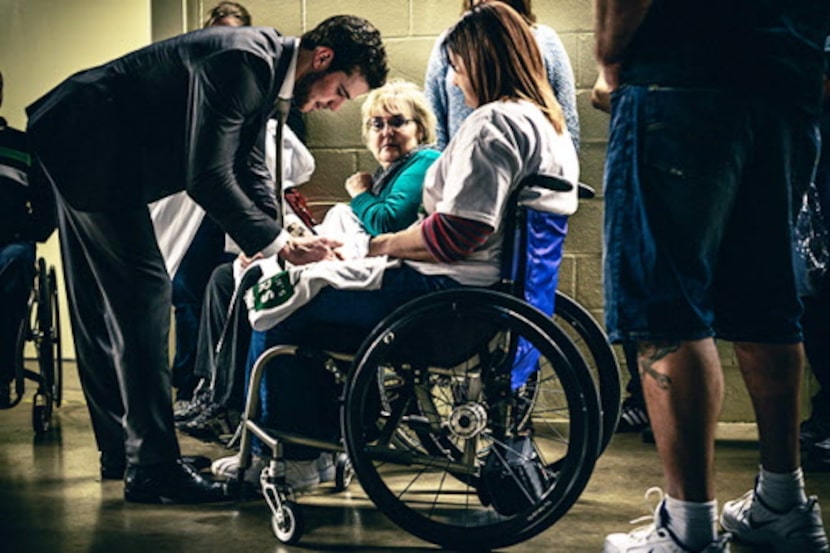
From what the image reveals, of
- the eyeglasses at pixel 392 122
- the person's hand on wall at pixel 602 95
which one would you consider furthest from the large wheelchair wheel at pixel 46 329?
the person's hand on wall at pixel 602 95

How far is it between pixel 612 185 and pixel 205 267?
1.94 m

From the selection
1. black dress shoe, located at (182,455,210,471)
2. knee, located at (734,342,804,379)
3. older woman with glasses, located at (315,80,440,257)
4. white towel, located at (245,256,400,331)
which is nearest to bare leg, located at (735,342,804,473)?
knee, located at (734,342,804,379)

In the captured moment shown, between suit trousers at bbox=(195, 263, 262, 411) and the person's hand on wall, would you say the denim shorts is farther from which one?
suit trousers at bbox=(195, 263, 262, 411)

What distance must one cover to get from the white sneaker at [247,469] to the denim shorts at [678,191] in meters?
1.07

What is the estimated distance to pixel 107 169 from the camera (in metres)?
2.67

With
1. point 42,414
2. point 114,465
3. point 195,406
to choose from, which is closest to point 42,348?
point 42,414

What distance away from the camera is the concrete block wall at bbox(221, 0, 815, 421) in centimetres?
383

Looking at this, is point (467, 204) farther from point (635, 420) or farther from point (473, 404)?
point (635, 420)

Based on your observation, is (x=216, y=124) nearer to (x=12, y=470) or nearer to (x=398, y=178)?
(x=398, y=178)

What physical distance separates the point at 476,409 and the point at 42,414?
5.99 feet

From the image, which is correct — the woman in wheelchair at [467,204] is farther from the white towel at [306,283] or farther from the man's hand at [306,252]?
the man's hand at [306,252]

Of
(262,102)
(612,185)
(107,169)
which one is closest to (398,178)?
(262,102)

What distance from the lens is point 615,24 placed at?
6.31 feet

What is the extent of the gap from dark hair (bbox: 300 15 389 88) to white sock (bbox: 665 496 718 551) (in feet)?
4.38
